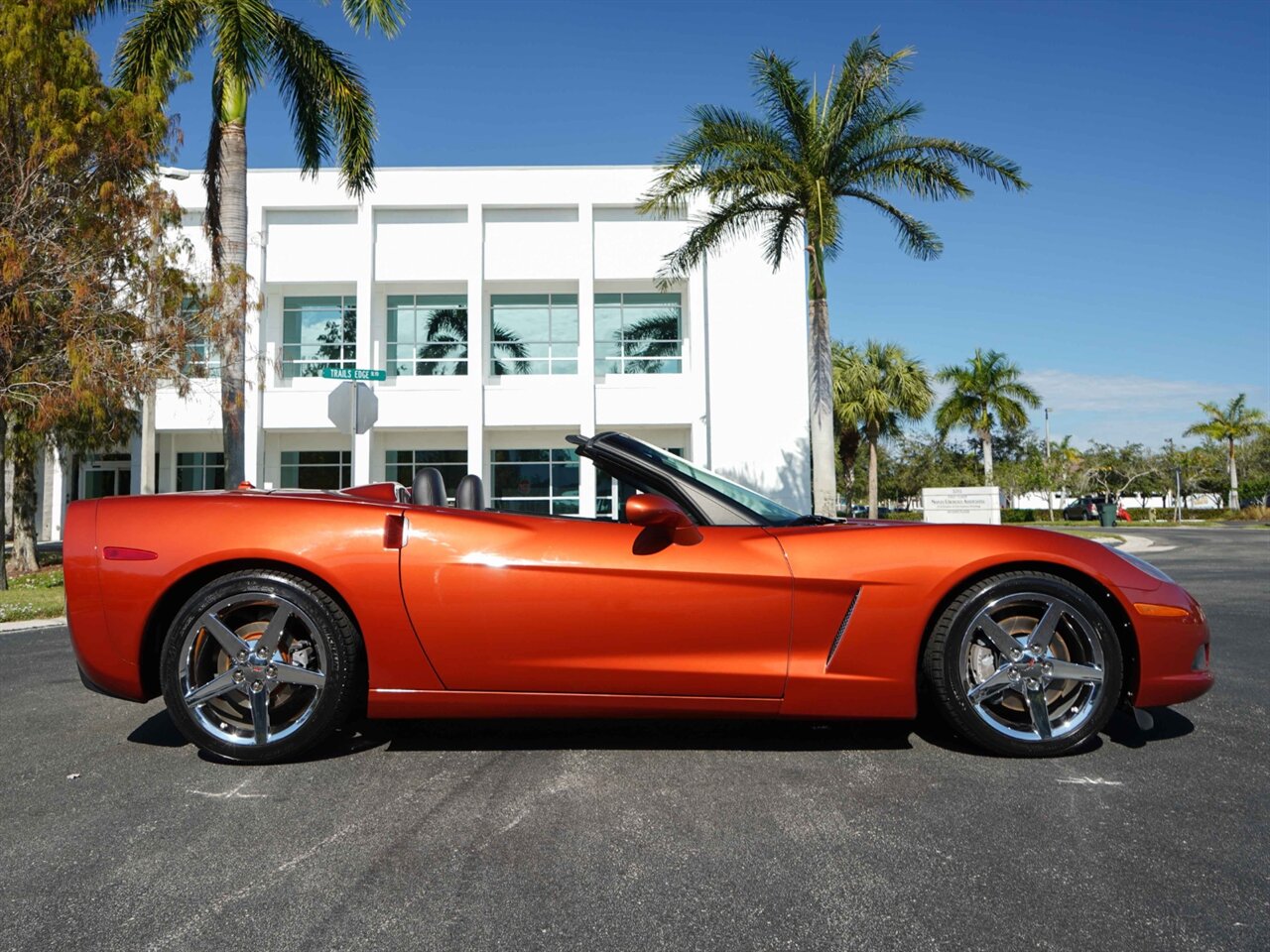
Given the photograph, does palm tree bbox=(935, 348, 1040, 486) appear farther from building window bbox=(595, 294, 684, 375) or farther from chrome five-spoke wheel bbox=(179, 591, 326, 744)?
chrome five-spoke wheel bbox=(179, 591, 326, 744)

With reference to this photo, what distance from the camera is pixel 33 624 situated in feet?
27.0

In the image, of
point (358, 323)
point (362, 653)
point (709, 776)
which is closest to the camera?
point (709, 776)

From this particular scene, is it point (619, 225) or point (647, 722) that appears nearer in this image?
point (647, 722)

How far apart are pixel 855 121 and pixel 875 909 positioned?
16165 mm

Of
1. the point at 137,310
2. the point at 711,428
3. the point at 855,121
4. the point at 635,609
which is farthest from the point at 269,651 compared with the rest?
the point at 711,428

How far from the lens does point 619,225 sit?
928 inches

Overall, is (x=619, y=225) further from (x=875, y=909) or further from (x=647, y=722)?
(x=875, y=909)

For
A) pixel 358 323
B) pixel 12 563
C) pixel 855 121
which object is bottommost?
pixel 12 563

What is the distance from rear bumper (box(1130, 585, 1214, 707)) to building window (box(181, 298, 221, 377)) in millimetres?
12035

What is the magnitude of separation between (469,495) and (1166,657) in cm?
270

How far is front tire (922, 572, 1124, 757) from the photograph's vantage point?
296 centimetres

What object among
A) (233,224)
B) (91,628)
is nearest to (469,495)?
(91,628)

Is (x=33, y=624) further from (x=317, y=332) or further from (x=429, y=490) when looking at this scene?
(x=317, y=332)

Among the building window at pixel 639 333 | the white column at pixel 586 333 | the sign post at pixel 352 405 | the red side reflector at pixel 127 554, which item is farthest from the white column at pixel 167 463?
the red side reflector at pixel 127 554
